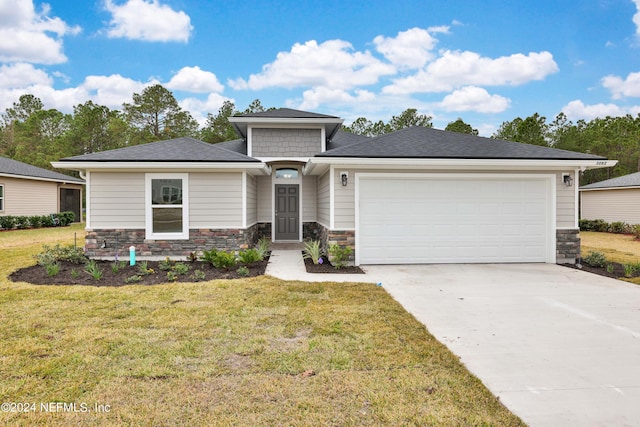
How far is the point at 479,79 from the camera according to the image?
2355 centimetres

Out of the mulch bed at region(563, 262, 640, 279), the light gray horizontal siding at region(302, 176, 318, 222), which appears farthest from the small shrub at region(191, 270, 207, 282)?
the mulch bed at region(563, 262, 640, 279)

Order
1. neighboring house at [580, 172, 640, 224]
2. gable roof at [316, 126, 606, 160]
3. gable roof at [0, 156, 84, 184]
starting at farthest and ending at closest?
neighboring house at [580, 172, 640, 224] → gable roof at [0, 156, 84, 184] → gable roof at [316, 126, 606, 160]

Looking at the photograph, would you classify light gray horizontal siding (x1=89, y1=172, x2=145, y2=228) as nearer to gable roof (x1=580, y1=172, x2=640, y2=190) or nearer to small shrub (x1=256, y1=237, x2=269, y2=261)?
small shrub (x1=256, y1=237, x2=269, y2=261)

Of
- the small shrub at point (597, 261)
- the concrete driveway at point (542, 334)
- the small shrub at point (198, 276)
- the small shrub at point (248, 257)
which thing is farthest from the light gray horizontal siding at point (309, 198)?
the small shrub at point (597, 261)

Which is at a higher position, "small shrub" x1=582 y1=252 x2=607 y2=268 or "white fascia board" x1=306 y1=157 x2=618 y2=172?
"white fascia board" x1=306 y1=157 x2=618 y2=172

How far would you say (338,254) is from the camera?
8016 millimetres

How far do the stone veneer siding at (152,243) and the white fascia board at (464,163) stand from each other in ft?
10.4

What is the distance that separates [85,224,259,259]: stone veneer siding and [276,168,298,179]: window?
390cm

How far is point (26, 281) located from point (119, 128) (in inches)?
1123

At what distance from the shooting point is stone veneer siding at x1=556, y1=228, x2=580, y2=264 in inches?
347

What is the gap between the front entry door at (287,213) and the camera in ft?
41.9

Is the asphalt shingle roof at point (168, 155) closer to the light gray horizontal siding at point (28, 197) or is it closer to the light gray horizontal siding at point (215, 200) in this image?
the light gray horizontal siding at point (215, 200)

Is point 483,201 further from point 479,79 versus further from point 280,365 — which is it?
point 479,79

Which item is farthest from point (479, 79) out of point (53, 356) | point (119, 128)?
point (119, 128)
